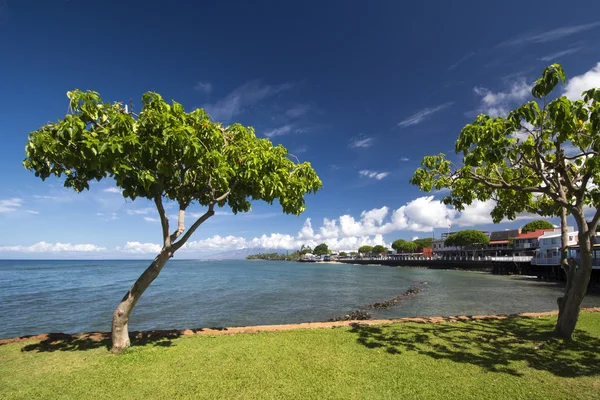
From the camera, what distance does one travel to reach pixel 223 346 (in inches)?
277

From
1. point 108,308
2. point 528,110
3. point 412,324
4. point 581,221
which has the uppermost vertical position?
point 528,110

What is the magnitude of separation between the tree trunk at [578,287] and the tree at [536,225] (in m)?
97.5

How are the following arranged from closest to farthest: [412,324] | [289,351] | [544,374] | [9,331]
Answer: [544,374] < [289,351] < [412,324] < [9,331]

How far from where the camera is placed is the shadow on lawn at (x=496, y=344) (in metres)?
5.75

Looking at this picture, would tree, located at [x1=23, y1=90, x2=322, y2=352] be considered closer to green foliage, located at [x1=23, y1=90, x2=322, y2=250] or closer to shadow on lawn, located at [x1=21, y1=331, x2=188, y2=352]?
green foliage, located at [x1=23, y1=90, x2=322, y2=250]

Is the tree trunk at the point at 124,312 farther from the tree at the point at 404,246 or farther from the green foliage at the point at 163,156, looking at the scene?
the tree at the point at 404,246

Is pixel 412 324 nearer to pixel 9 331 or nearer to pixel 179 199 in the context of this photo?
pixel 179 199

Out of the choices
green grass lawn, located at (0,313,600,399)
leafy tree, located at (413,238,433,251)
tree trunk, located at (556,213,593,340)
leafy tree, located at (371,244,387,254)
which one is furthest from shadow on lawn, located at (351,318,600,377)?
leafy tree, located at (371,244,387,254)

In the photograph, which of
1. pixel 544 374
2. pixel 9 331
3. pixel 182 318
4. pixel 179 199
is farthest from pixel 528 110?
pixel 9 331

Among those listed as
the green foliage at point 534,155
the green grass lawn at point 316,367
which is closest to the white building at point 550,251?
the green foliage at point 534,155

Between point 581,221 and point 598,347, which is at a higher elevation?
point 581,221

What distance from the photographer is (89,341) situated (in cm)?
753

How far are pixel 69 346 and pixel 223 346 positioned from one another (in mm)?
3479

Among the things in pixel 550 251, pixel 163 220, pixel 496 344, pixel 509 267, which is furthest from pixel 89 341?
pixel 509 267
